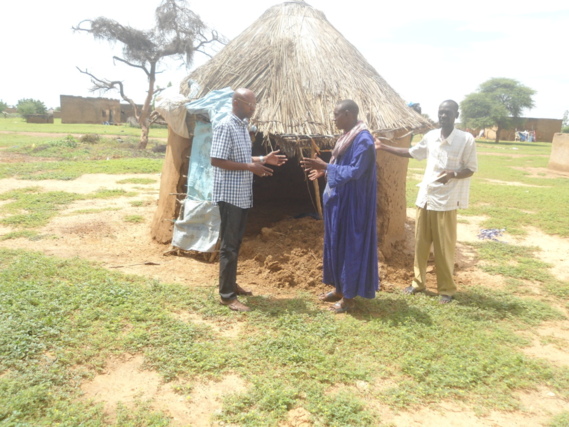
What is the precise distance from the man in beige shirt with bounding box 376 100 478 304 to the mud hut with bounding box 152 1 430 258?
3.19 ft

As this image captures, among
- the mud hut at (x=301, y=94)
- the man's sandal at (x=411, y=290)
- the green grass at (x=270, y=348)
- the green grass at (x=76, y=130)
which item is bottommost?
the green grass at (x=270, y=348)

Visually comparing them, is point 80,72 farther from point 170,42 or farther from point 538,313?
point 538,313

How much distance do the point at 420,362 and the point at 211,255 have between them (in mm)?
2815

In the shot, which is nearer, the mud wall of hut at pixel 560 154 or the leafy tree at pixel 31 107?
the mud wall of hut at pixel 560 154

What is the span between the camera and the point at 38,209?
765 cm

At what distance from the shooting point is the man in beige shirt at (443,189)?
432cm

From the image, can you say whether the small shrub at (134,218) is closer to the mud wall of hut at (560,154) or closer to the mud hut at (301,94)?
the mud hut at (301,94)

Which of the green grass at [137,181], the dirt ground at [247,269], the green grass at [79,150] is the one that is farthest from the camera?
the green grass at [79,150]

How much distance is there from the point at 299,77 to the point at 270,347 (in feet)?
11.3

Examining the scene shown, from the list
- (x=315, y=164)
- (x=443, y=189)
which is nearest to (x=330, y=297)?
(x=315, y=164)

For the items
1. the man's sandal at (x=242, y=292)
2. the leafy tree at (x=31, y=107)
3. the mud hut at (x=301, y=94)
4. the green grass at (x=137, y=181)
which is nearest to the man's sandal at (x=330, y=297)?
the man's sandal at (x=242, y=292)

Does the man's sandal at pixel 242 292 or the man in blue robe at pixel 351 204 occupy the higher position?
the man in blue robe at pixel 351 204

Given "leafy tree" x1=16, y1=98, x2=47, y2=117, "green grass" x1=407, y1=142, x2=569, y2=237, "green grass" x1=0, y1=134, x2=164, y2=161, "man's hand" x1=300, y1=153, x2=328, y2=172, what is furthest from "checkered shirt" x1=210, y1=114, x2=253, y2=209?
"leafy tree" x1=16, y1=98, x2=47, y2=117

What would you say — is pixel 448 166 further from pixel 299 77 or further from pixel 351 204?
pixel 299 77
